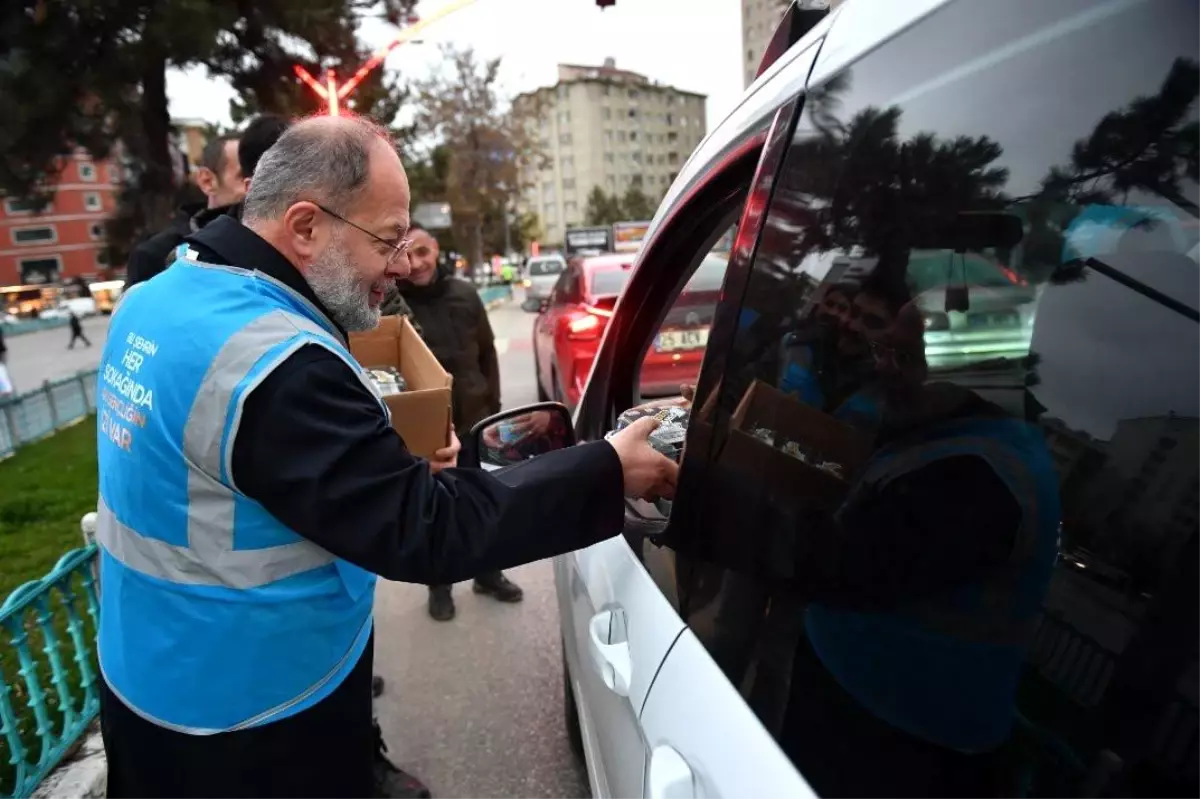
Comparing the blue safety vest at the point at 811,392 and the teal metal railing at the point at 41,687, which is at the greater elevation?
the blue safety vest at the point at 811,392

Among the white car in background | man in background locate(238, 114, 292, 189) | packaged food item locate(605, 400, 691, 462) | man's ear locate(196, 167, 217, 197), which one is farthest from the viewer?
man's ear locate(196, 167, 217, 197)

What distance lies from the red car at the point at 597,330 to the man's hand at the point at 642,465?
Answer: 3.33ft

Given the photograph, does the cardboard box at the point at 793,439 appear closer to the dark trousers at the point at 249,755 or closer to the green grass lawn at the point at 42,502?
the dark trousers at the point at 249,755

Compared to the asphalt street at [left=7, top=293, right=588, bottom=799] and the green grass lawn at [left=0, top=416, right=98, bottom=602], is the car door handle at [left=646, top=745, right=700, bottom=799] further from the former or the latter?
the green grass lawn at [left=0, top=416, right=98, bottom=602]

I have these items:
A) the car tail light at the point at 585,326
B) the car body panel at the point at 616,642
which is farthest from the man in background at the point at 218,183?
the car tail light at the point at 585,326

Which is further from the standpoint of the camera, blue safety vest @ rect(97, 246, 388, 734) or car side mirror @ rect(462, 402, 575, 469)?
car side mirror @ rect(462, 402, 575, 469)

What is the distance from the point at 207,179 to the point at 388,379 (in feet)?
4.78

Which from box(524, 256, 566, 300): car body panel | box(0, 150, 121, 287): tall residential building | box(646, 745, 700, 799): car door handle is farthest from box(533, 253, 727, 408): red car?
box(0, 150, 121, 287): tall residential building

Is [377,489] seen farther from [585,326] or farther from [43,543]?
[585,326]

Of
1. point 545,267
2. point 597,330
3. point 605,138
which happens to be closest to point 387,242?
point 597,330

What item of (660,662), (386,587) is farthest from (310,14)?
(660,662)

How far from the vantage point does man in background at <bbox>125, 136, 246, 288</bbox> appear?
116 inches

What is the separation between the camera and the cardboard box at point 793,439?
3.08ft

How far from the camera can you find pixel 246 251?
1.36m
